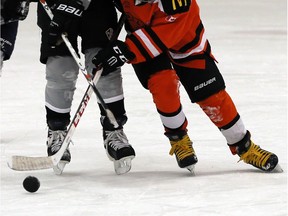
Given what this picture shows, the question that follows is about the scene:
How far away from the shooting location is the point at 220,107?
345cm

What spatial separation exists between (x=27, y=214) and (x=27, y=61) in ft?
9.79

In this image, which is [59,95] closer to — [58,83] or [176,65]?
[58,83]

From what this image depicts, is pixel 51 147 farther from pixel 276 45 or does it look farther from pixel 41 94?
pixel 276 45

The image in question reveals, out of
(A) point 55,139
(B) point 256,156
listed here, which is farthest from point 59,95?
(B) point 256,156

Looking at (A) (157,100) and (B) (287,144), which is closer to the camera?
(A) (157,100)

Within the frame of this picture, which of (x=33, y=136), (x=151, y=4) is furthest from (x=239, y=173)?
(x=33, y=136)

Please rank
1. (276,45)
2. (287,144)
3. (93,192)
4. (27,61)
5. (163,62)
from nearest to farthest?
(93,192), (163,62), (287,144), (27,61), (276,45)

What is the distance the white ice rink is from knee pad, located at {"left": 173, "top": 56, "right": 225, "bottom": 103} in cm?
27

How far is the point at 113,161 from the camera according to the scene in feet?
11.5

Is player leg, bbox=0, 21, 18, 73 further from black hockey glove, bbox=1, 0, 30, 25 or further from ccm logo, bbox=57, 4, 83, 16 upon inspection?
ccm logo, bbox=57, 4, 83, 16

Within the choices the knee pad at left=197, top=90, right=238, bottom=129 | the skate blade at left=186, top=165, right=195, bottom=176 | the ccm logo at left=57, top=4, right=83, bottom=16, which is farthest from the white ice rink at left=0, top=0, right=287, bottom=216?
the ccm logo at left=57, top=4, right=83, bottom=16

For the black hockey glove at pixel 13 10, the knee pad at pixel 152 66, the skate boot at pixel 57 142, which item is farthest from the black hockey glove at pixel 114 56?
the black hockey glove at pixel 13 10

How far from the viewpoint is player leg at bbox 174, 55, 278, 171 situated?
11.3ft

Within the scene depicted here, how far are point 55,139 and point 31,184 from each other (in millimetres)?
378
